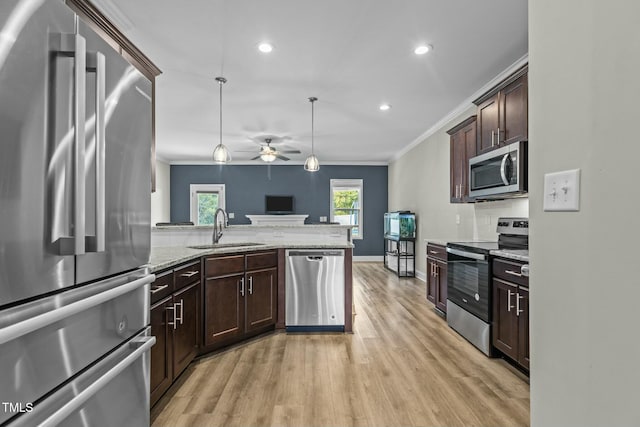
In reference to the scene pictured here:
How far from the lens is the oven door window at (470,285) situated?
2.83 metres

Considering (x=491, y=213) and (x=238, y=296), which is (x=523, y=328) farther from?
(x=238, y=296)

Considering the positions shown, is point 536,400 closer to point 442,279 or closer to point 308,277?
point 308,277

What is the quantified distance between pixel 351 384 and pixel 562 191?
1.94 m

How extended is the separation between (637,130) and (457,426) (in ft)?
5.82

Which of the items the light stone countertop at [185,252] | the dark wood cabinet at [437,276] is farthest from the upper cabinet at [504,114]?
the light stone countertop at [185,252]

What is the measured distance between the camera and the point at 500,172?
3.00 metres

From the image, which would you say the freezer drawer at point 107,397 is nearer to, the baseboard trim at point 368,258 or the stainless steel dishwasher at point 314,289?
the stainless steel dishwasher at point 314,289

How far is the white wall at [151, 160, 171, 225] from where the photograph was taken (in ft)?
26.4

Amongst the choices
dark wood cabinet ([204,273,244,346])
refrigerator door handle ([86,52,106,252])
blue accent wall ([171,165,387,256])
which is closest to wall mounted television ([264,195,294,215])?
blue accent wall ([171,165,387,256])

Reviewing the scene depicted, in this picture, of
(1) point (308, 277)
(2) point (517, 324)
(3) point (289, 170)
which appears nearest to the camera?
(2) point (517, 324)

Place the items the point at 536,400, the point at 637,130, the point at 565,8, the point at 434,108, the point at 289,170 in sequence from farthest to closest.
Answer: the point at 289,170 < the point at 434,108 < the point at 536,400 < the point at 565,8 < the point at 637,130

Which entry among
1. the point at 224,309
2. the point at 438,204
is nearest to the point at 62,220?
the point at 224,309

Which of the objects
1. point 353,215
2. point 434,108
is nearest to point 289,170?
point 353,215

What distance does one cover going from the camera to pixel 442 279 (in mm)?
3879
